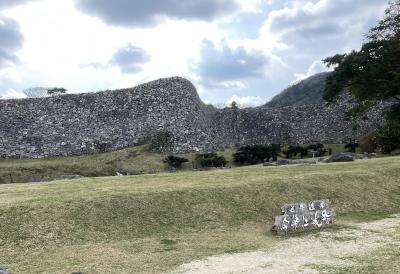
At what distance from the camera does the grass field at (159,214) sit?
11.0m

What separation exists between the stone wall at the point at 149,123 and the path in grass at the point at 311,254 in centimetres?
2947

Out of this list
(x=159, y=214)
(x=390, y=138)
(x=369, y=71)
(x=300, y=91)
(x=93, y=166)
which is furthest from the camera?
(x=300, y=91)

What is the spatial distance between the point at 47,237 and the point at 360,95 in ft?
71.0

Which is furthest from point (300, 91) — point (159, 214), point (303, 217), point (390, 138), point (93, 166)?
point (159, 214)

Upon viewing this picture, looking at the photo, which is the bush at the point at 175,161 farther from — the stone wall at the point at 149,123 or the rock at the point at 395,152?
the rock at the point at 395,152

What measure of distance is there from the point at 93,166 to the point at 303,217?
24.7m

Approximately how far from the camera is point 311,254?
10734 mm

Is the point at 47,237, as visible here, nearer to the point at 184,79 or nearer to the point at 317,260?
the point at 317,260

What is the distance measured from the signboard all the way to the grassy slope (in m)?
19.9

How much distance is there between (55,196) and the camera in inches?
595

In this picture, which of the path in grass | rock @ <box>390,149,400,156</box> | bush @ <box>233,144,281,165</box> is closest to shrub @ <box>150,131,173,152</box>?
bush @ <box>233,144,281,165</box>

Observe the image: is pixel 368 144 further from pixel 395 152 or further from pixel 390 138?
pixel 395 152

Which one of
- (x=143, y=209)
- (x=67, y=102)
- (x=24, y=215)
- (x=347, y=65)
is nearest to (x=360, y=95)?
(x=347, y=65)

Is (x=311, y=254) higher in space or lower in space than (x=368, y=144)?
lower
